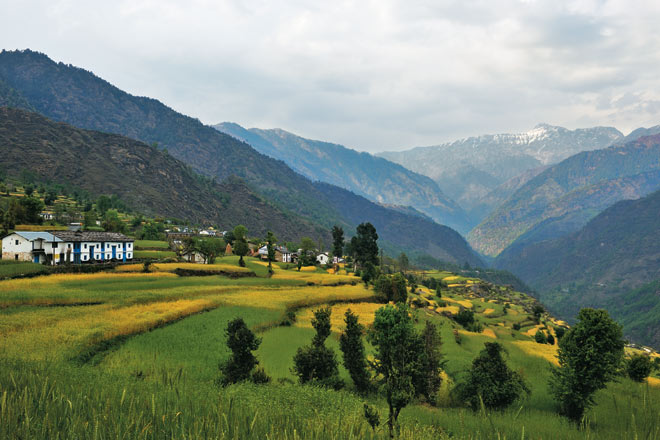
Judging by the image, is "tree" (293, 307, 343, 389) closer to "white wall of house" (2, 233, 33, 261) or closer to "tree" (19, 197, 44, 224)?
"white wall of house" (2, 233, 33, 261)

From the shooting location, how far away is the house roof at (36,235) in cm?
6242

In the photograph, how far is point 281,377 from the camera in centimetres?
3027

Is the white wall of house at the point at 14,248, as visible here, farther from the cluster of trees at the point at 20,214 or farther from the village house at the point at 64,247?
the cluster of trees at the point at 20,214

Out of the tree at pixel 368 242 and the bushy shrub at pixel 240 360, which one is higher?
the tree at pixel 368 242

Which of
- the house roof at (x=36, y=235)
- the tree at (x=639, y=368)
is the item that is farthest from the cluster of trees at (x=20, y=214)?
the tree at (x=639, y=368)

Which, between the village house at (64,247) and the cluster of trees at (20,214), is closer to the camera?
the village house at (64,247)

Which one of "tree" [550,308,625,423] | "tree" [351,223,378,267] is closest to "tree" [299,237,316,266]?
"tree" [351,223,378,267]

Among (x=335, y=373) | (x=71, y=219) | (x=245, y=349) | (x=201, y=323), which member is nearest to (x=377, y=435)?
(x=245, y=349)

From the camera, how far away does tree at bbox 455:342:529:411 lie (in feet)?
96.3

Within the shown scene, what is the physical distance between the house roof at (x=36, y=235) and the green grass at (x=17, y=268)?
6.01 metres

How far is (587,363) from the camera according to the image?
28.6 meters

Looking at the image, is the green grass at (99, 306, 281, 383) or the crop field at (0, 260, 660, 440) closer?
the crop field at (0, 260, 660, 440)

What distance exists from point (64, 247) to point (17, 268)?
13616 millimetres

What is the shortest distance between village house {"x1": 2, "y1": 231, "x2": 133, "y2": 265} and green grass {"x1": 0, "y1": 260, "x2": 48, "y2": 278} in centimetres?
528
